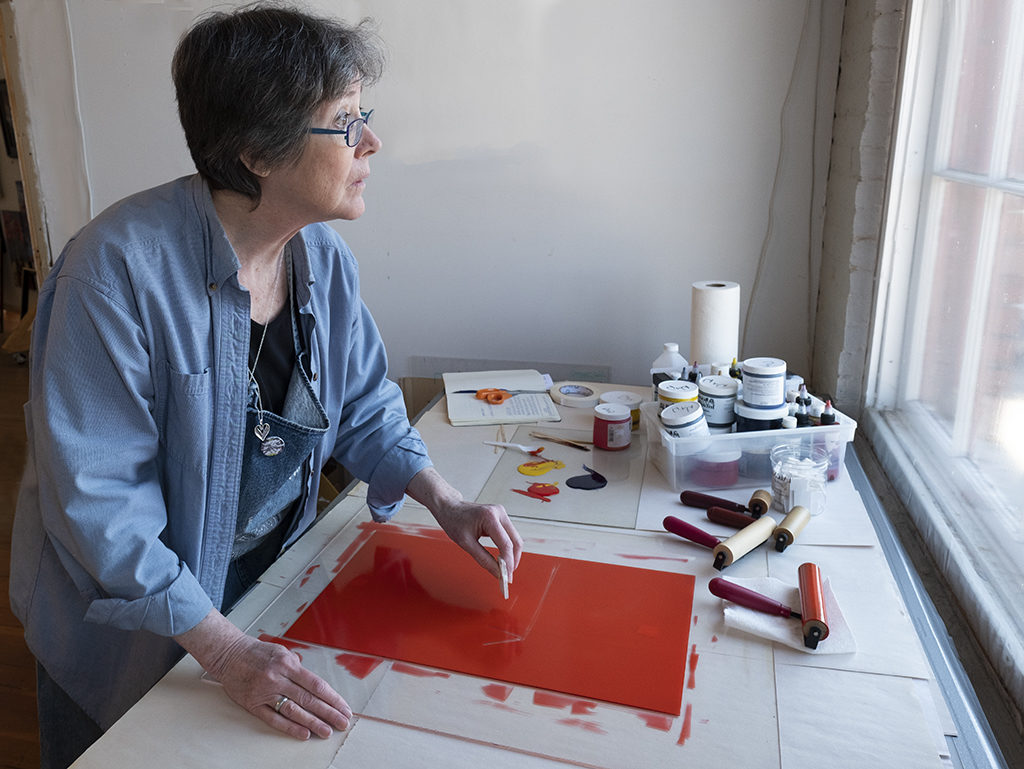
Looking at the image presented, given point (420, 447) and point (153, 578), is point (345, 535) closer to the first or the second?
point (420, 447)

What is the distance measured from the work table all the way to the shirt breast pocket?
0.72 ft

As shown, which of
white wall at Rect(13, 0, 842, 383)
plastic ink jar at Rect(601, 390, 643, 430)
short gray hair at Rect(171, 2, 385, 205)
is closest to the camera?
short gray hair at Rect(171, 2, 385, 205)

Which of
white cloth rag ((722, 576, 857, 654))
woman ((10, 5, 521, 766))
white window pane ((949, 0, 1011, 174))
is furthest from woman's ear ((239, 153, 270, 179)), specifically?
white window pane ((949, 0, 1011, 174))

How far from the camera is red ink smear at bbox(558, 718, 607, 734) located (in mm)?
894

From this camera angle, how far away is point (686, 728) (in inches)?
35.3

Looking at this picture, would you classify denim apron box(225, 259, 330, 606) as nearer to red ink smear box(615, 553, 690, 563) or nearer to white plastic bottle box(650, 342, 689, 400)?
red ink smear box(615, 553, 690, 563)

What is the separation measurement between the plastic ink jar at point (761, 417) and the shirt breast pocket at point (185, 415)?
0.89 metres

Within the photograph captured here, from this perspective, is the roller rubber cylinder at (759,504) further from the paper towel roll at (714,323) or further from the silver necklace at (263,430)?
the silver necklace at (263,430)

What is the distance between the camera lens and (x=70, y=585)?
1.17m

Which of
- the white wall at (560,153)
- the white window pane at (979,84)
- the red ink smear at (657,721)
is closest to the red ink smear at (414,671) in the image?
the red ink smear at (657,721)

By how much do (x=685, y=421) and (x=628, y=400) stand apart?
1.38 ft

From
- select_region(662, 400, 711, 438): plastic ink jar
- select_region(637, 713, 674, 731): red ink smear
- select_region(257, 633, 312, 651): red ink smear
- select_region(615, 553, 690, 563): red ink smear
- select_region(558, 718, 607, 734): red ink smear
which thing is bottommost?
select_region(257, 633, 312, 651): red ink smear

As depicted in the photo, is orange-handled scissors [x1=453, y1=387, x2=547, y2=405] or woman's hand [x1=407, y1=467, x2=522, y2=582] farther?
orange-handled scissors [x1=453, y1=387, x2=547, y2=405]

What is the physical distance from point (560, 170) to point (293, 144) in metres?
1.26
